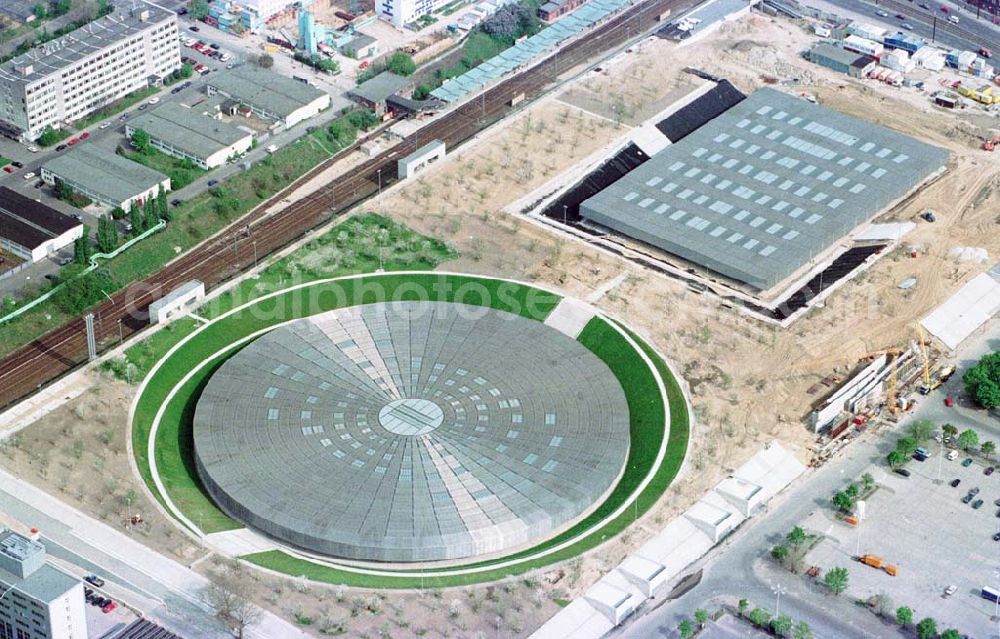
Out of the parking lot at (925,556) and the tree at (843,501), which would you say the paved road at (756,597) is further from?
the tree at (843,501)

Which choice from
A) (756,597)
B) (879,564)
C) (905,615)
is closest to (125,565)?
(756,597)

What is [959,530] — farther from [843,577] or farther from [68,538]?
[68,538]

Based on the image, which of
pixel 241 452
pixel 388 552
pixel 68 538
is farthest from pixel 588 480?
pixel 68 538

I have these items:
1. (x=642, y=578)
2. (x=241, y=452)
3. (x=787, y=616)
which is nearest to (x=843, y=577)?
(x=787, y=616)

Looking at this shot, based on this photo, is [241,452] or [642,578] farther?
[241,452]

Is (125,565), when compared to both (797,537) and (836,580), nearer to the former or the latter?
(797,537)
